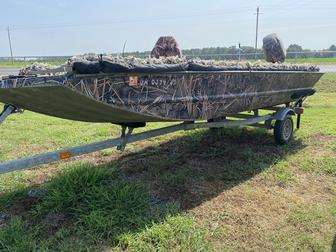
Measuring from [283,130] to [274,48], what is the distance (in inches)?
68.4

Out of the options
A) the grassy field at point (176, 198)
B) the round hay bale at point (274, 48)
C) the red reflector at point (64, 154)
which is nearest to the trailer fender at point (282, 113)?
the grassy field at point (176, 198)

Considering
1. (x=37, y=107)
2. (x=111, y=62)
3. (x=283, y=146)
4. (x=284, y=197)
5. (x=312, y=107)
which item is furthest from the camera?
(x=312, y=107)

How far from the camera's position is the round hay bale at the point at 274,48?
696 centimetres

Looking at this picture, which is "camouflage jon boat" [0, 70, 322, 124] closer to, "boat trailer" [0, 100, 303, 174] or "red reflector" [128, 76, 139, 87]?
"red reflector" [128, 76, 139, 87]

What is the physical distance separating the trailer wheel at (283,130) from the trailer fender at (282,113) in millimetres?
53

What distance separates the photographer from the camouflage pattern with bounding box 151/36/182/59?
515 cm

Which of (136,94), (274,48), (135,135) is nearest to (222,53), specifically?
(274,48)

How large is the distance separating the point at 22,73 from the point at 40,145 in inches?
119

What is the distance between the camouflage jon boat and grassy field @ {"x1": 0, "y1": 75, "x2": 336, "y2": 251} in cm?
82

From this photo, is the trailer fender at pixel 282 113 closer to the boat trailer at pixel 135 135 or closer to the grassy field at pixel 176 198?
the boat trailer at pixel 135 135

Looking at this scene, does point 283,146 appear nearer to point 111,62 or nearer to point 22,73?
point 111,62

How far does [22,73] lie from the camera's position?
3.33 m

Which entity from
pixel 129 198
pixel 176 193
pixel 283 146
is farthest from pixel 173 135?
pixel 129 198

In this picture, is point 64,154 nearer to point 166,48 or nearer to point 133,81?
point 133,81
